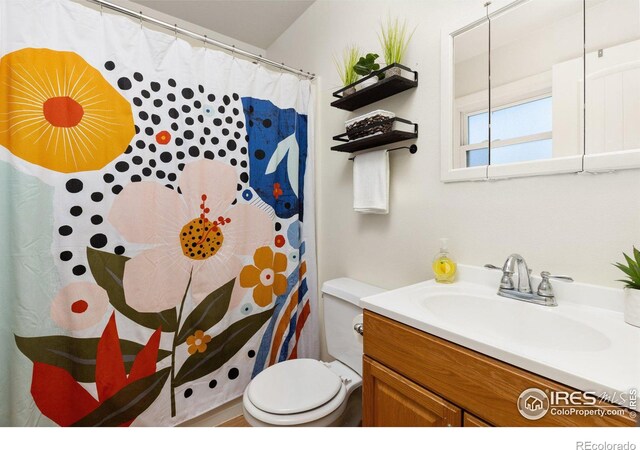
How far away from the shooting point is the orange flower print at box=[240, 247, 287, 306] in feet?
5.48

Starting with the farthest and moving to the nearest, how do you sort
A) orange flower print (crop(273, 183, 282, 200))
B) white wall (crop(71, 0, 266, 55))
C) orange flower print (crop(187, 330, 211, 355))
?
1. white wall (crop(71, 0, 266, 55))
2. orange flower print (crop(273, 183, 282, 200))
3. orange flower print (crop(187, 330, 211, 355))

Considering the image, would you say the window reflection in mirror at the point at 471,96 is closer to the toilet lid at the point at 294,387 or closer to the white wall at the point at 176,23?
the toilet lid at the point at 294,387

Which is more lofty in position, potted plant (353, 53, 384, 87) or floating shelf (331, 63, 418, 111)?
potted plant (353, 53, 384, 87)

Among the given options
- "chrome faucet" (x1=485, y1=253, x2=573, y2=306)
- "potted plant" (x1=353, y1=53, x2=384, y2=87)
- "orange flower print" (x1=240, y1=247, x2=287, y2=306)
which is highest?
"potted plant" (x1=353, y1=53, x2=384, y2=87)

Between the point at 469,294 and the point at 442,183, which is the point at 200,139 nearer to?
the point at 442,183

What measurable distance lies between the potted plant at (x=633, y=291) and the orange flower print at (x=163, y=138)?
5.47ft

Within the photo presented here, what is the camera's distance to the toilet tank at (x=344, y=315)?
1.41 meters

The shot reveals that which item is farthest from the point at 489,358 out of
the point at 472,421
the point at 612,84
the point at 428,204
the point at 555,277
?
the point at 612,84

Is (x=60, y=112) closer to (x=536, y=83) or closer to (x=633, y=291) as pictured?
(x=536, y=83)

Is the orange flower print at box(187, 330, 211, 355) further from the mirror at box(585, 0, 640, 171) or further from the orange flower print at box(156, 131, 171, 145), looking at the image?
the mirror at box(585, 0, 640, 171)

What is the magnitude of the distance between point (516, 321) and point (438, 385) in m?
0.36

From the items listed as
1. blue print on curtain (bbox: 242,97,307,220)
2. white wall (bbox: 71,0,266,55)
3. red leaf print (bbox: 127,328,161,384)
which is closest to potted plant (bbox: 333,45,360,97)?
blue print on curtain (bbox: 242,97,307,220)

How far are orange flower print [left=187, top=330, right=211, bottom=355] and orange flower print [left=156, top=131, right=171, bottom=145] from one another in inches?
36.2
